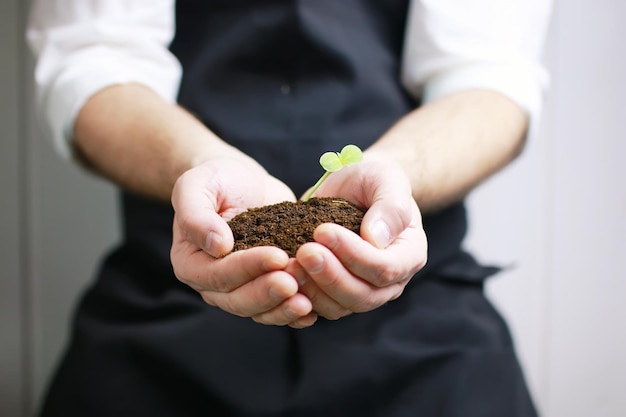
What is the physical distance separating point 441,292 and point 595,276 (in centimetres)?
47

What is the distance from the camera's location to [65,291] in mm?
1146

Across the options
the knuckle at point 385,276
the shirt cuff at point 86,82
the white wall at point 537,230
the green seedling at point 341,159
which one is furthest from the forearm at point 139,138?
the white wall at point 537,230

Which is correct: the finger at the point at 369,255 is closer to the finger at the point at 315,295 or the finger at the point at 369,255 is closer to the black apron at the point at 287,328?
the finger at the point at 315,295

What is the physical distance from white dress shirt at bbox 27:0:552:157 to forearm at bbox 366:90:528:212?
0.10ft

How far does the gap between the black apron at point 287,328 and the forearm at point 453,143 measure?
6 centimetres

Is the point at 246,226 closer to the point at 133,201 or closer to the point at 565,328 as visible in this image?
the point at 133,201

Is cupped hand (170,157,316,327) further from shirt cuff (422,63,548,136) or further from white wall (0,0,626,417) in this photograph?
white wall (0,0,626,417)

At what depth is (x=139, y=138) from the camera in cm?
68

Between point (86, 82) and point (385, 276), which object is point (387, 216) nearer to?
point (385, 276)

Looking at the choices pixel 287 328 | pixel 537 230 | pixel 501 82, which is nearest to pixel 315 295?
pixel 287 328

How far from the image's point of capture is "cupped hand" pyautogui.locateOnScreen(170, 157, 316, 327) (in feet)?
1.39

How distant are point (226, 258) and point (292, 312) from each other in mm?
60

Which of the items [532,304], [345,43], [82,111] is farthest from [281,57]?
[532,304]

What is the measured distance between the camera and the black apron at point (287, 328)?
2.15ft
